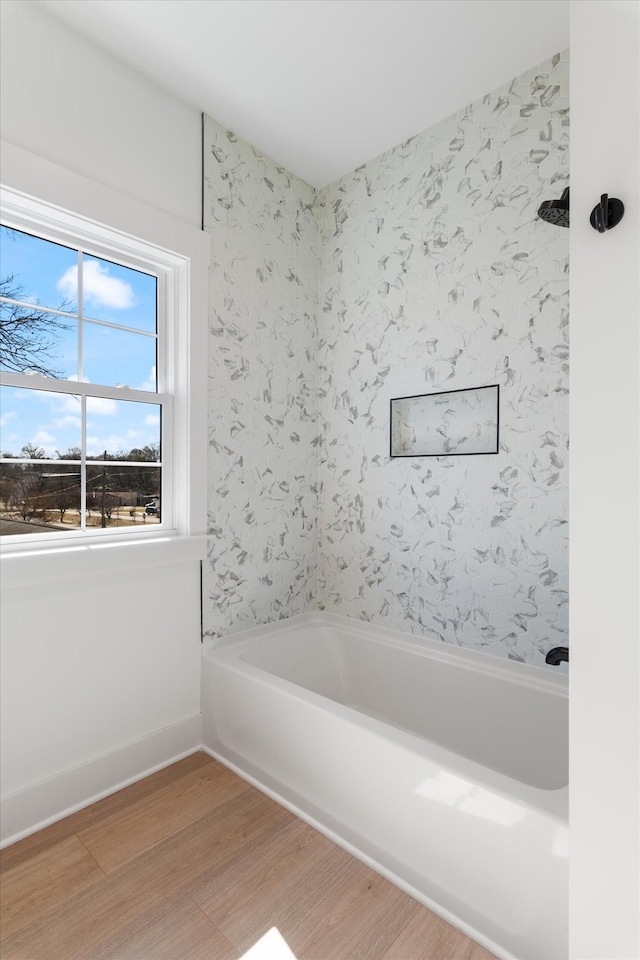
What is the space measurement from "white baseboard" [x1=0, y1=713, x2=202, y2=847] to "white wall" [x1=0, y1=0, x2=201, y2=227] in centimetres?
214

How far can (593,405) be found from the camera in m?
0.56

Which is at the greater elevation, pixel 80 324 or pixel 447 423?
pixel 80 324

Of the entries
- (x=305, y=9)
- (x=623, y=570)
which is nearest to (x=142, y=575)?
(x=623, y=570)

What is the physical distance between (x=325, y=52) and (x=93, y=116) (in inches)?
34.7

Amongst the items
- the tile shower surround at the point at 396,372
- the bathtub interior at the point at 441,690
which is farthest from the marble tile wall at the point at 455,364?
the bathtub interior at the point at 441,690

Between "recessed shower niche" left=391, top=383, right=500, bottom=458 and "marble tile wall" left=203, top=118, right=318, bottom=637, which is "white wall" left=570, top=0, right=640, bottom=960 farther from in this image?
"marble tile wall" left=203, top=118, right=318, bottom=637

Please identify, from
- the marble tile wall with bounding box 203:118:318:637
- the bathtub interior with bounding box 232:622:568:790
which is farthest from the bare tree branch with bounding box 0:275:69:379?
the bathtub interior with bounding box 232:622:568:790

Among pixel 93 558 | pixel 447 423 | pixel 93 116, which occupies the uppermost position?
pixel 93 116

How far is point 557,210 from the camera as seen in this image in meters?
0.69

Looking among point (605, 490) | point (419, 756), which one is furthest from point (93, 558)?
point (605, 490)

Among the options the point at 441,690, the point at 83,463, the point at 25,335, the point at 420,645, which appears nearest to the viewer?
the point at 25,335

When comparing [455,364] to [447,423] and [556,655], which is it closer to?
[447,423]

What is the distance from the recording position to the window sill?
5.56 feet

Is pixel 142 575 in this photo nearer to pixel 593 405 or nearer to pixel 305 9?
pixel 593 405
